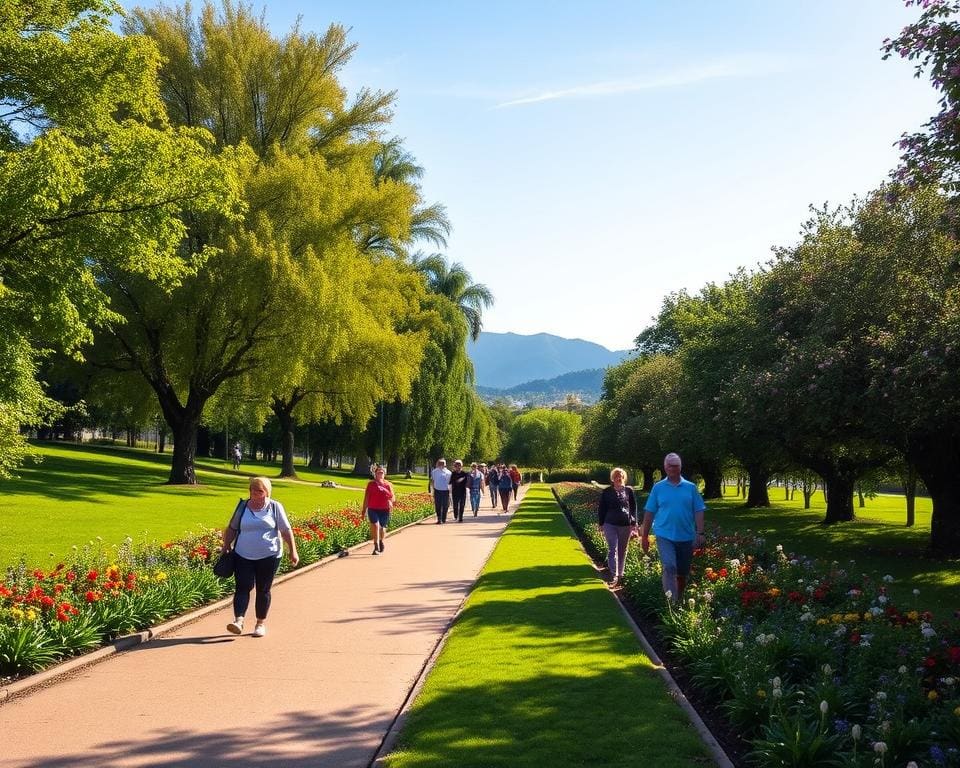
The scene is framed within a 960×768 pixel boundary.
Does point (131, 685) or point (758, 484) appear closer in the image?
point (131, 685)

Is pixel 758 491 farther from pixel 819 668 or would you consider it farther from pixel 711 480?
pixel 819 668

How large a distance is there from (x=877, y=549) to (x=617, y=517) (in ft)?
35.7

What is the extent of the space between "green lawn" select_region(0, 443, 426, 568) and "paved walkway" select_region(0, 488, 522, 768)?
14.6 ft

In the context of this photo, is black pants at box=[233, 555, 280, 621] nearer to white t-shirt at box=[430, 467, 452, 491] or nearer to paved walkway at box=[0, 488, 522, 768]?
paved walkway at box=[0, 488, 522, 768]

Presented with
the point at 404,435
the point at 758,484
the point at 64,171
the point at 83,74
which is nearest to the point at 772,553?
the point at 64,171

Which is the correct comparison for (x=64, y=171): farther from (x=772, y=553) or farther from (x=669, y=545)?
(x=772, y=553)

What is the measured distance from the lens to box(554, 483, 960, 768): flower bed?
489cm

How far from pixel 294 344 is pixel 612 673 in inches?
902

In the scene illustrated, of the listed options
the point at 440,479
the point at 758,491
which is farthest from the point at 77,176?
→ the point at 758,491

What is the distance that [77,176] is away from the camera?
13.2m

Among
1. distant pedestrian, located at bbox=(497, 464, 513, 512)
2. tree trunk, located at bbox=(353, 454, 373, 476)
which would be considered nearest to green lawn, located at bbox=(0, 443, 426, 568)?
distant pedestrian, located at bbox=(497, 464, 513, 512)

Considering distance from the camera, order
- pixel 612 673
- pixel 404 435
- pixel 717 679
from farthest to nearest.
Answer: pixel 404 435, pixel 612 673, pixel 717 679

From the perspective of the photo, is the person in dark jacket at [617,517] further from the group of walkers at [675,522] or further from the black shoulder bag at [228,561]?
the black shoulder bag at [228,561]

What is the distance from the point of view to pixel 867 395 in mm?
15141
